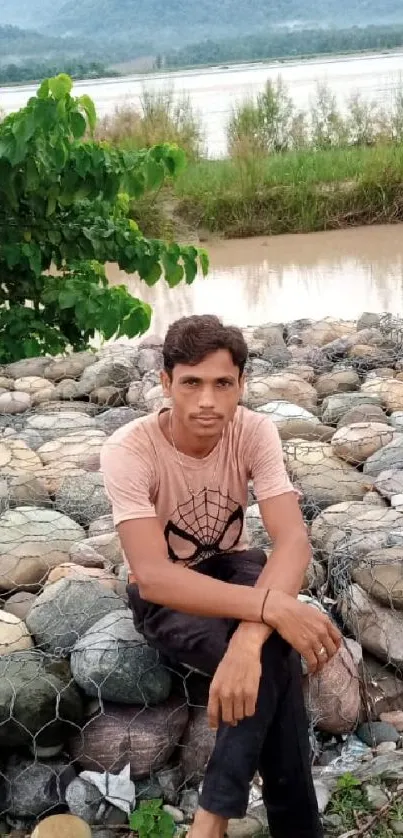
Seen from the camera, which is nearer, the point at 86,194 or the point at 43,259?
the point at 86,194

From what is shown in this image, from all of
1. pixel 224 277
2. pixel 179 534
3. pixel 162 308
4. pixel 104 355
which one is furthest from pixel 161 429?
pixel 224 277

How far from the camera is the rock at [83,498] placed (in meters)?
2.63

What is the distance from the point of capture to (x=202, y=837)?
58.7 inches

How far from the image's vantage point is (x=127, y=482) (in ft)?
5.50

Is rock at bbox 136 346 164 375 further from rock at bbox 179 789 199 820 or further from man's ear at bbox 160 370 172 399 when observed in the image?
rock at bbox 179 789 199 820

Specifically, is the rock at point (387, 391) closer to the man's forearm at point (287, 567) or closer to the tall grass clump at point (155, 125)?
the man's forearm at point (287, 567)

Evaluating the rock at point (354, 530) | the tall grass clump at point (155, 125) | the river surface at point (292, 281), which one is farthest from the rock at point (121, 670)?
the tall grass clump at point (155, 125)

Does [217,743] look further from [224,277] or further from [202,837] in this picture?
[224,277]

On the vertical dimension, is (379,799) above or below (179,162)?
below

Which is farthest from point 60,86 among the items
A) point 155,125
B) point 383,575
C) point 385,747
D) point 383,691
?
point 155,125

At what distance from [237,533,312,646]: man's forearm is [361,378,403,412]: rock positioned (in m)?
1.65

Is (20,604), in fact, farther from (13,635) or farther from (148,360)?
(148,360)

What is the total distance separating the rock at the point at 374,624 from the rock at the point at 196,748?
43 centimetres

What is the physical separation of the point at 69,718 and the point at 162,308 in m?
5.06
